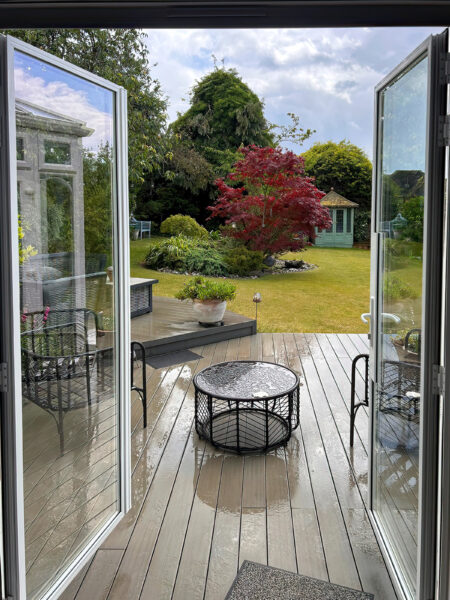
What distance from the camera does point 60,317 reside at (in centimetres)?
197

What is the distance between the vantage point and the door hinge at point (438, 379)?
1668mm

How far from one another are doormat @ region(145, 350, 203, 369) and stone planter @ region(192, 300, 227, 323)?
0.58m

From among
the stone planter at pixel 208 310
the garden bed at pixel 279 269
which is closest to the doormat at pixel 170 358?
the stone planter at pixel 208 310

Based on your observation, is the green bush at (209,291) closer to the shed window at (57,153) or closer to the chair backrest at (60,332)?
the chair backrest at (60,332)

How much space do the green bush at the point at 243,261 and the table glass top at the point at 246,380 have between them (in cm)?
701

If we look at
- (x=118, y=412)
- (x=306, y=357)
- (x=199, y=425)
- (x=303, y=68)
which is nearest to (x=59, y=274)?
(x=118, y=412)

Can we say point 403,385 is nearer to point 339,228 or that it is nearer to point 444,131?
point 444,131

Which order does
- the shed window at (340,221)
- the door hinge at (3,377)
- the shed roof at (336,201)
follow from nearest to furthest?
1. the door hinge at (3,377)
2. the shed roof at (336,201)
3. the shed window at (340,221)

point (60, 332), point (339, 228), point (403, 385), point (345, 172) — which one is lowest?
point (403, 385)

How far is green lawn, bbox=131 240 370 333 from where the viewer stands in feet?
27.0

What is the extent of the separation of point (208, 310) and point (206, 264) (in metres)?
4.64

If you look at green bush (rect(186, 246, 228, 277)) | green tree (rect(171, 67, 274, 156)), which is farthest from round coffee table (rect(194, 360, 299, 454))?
green tree (rect(171, 67, 274, 156))

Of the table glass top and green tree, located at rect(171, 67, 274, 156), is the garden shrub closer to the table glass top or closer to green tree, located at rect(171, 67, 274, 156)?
green tree, located at rect(171, 67, 274, 156)

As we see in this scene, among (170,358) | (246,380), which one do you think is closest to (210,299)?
(170,358)
